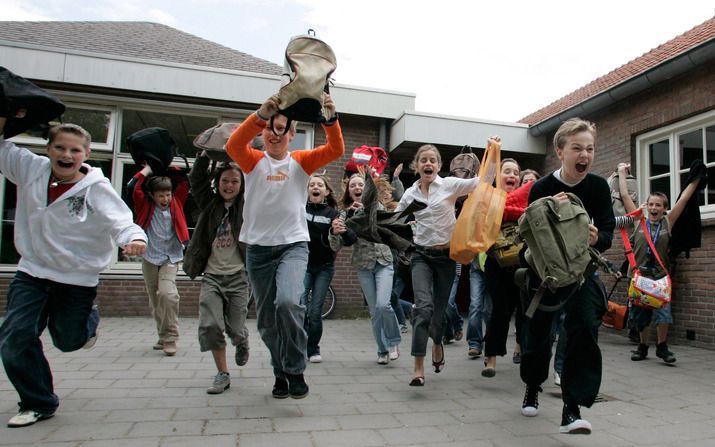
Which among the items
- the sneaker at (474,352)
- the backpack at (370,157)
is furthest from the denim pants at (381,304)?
the backpack at (370,157)

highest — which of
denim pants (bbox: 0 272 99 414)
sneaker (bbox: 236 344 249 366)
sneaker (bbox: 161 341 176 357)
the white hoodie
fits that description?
the white hoodie

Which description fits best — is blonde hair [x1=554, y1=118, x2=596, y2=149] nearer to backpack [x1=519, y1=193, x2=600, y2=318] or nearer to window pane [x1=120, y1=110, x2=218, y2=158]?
backpack [x1=519, y1=193, x2=600, y2=318]

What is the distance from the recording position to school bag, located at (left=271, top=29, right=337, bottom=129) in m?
3.15

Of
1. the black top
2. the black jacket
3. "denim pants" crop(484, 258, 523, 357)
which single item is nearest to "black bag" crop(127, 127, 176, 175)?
the black jacket

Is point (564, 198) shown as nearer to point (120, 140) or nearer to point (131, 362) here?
point (131, 362)

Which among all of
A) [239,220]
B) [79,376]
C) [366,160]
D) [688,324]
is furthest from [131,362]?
[688,324]

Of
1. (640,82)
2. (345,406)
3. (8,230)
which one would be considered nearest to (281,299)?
(345,406)

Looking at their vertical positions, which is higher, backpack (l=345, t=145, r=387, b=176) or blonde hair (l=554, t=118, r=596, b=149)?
backpack (l=345, t=145, r=387, b=176)

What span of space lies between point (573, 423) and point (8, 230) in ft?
30.3

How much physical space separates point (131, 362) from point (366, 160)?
317 cm

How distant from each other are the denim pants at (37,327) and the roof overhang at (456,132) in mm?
7019

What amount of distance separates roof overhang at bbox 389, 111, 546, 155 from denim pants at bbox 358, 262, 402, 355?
4.59 m

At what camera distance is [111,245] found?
3.55 meters

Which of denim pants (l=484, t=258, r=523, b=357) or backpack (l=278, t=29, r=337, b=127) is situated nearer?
backpack (l=278, t=29, r=337, b=127)
